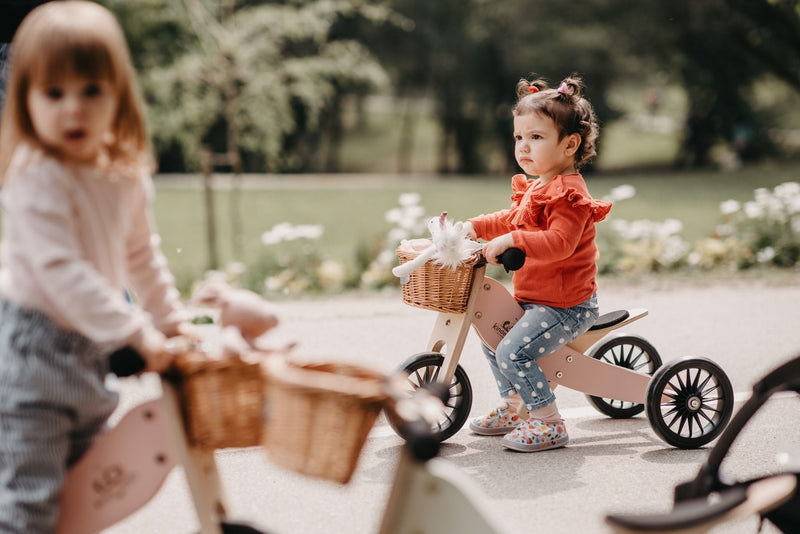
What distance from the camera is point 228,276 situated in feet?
27.4

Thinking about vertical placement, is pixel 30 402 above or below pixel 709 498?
above

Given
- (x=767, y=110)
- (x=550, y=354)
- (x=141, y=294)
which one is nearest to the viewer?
(x=141, y=294)

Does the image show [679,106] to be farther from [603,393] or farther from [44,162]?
[44,162]

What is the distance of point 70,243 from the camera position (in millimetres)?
2225

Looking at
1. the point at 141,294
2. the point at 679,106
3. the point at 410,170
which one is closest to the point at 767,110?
the point at 679,106

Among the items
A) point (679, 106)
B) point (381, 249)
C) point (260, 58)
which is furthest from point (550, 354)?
point (679, 106)

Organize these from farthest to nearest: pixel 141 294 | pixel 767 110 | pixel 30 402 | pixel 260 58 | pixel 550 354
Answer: pixel 767 110 < pixel 260 58 < pixel 550 354 < pixel 141 294 < pixel 30 402

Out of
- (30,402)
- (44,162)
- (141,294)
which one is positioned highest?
(44,162)

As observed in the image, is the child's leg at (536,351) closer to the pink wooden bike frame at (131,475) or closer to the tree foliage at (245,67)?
the pink wooden bike frame at (131,475)

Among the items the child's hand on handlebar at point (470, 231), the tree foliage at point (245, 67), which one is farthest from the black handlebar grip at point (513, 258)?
the tree foliage at point (245, 67)

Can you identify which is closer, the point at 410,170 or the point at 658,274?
the point at 658,274

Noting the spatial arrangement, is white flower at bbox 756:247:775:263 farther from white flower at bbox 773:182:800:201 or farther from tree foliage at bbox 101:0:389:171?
tree foliage at bbox 101:0:389:171

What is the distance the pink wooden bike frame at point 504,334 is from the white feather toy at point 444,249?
189 mm

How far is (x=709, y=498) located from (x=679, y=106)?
31.5 metres
